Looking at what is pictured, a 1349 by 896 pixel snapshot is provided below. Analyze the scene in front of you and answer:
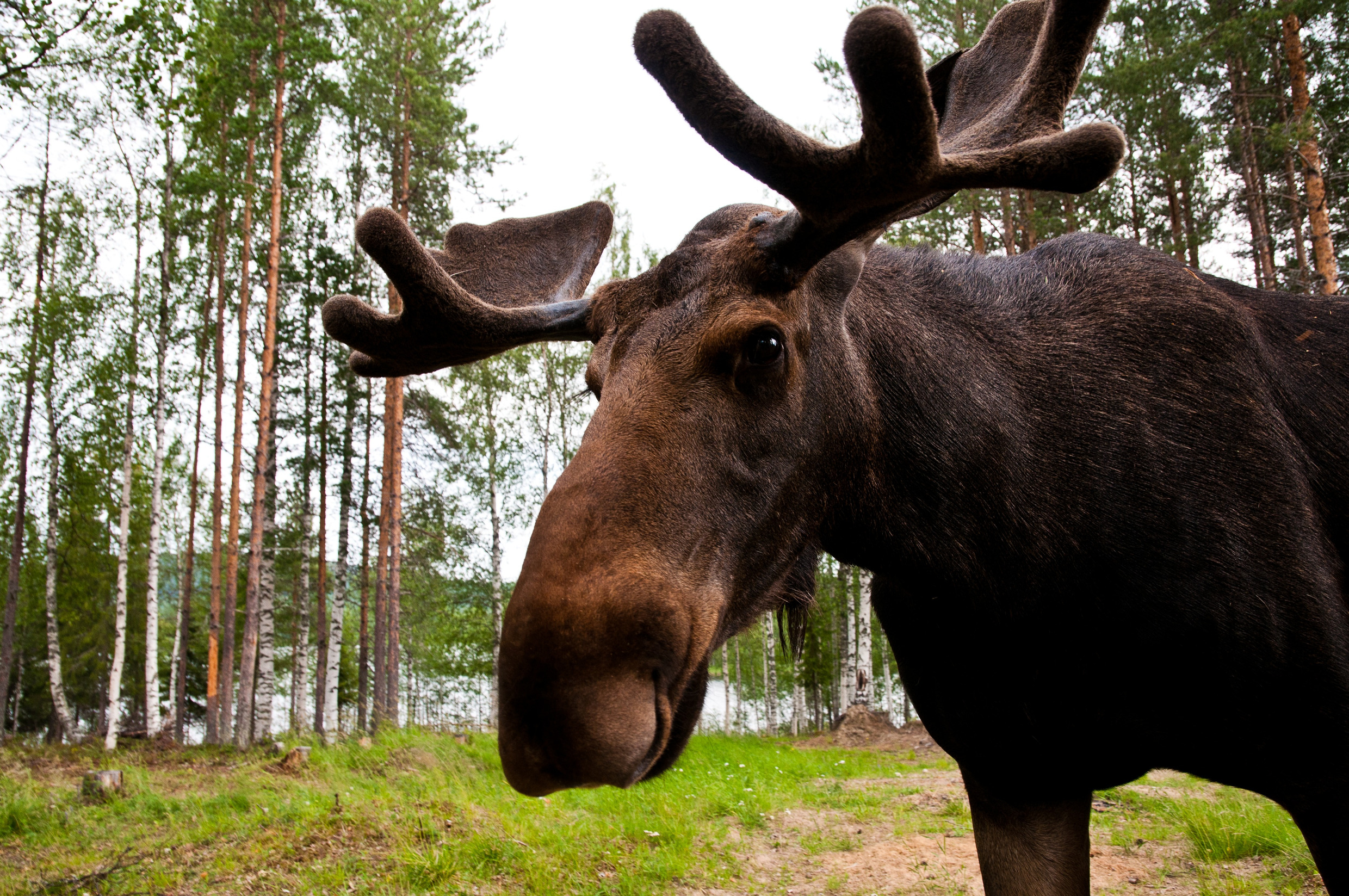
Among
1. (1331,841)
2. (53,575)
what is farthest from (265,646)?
(1331,841)

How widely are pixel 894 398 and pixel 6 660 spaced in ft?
76.8

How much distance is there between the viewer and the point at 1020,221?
53.2 feet

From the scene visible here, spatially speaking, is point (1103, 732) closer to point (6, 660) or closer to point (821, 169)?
point (821, 169)

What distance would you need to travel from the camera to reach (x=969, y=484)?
1.88 m

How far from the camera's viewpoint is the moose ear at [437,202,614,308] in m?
2.90

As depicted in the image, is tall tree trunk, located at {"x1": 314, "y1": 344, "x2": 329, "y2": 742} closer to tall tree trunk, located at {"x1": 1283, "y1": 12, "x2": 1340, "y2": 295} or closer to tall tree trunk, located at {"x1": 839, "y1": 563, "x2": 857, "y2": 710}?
tall tree trunk, located at {"x1": 839, "y1": 563, "x2": 857, "y2": 710}

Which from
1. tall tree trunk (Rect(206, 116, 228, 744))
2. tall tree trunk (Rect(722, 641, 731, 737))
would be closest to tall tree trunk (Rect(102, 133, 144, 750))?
tall tree trunk (Rect(206, 116, 228, 744))

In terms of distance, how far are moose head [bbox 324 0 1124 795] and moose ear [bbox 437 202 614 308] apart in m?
0.64

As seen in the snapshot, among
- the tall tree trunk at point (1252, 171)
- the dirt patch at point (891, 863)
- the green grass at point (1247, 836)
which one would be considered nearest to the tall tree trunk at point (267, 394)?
the dirt patch at point (891, 863)

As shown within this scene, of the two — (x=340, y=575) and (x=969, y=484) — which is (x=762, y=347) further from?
(x=340, y=575)

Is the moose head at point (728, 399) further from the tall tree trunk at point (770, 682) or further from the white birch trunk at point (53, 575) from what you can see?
the white birch trunk at point (53, 575)

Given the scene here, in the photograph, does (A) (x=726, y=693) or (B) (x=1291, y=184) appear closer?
(B) (x=1291, y=184)

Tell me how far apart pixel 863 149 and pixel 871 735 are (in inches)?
619

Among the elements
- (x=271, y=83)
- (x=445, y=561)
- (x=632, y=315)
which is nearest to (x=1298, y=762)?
(x=632, y=315)
